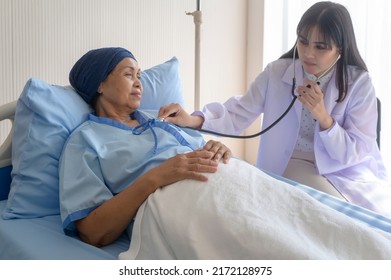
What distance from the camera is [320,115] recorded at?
5.06ft

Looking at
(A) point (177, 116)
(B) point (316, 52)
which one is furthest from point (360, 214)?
(A) point (177, 116)

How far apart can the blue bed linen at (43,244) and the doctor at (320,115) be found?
0.60 metres

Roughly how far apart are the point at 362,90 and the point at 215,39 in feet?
4.74

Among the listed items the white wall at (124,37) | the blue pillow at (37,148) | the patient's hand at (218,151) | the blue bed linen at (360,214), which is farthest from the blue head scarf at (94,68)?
the blue bed linen at (360,214)

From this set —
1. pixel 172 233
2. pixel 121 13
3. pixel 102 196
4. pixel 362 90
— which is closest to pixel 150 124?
pixel 102 196

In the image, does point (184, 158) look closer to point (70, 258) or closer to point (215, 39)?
point (70, 258)

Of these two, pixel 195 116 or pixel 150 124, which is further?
pixel 195 116

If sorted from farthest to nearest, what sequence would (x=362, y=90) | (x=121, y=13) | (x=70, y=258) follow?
(x=121, y=13), (x=362, y=90), (x=70, y=258)

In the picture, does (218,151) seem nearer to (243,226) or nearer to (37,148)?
(243,226)

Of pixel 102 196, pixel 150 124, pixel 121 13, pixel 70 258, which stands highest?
pixel 121 13

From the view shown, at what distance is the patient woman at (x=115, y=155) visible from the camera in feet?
3.67

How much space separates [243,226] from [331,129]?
768 millimetres

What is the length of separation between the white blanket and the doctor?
569 millimetres

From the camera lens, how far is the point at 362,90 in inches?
64.2
